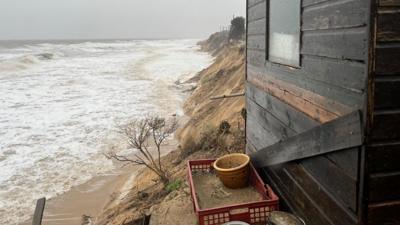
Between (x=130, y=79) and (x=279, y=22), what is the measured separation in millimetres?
26531

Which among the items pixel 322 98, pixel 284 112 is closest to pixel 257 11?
pixel 284 112

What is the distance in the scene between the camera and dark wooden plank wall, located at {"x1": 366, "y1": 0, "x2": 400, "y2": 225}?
2318 mm

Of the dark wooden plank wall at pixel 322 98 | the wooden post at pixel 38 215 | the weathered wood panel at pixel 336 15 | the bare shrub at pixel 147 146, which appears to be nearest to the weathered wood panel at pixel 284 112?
the dark wooden plank wall at pixel 322 98

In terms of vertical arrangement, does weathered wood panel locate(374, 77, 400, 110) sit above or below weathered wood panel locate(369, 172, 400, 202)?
above

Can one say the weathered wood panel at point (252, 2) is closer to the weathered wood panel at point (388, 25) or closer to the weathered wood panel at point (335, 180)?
the weathered wood panel at point (335, 180)

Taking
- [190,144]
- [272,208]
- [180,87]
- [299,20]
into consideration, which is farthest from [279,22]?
[180,87]

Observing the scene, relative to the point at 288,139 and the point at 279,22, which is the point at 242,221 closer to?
the point at 288,139

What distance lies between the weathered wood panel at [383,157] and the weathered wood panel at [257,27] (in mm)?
2632

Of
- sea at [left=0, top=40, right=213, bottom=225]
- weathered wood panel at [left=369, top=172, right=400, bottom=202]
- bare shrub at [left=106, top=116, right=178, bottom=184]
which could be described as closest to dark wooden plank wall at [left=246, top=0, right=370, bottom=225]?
weathered wood panel at [left=369, top=172, right=400, bottom=202]

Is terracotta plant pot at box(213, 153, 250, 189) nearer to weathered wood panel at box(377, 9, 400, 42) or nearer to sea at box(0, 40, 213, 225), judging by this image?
weathered wood panel at box(377, 9, 400, 42)

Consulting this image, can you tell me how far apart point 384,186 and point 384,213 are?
0.21 m

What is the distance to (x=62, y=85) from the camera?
27375 millimetres

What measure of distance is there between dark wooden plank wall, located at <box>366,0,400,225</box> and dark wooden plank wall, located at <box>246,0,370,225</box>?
82mm

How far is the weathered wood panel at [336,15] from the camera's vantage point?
95.7 inches
